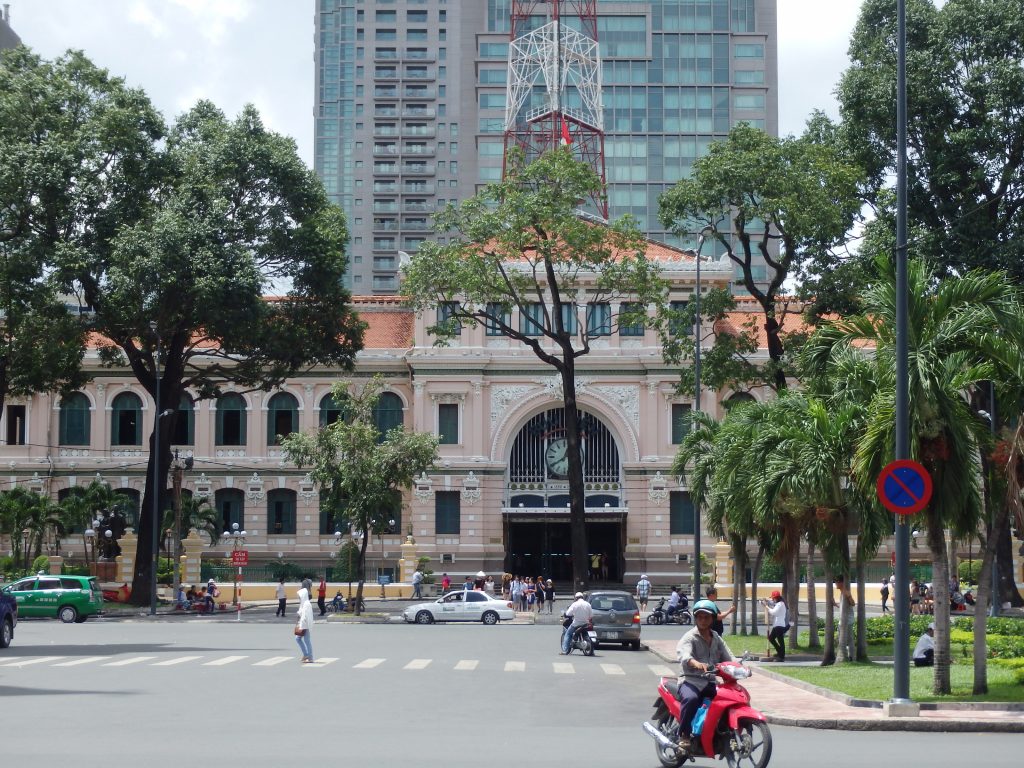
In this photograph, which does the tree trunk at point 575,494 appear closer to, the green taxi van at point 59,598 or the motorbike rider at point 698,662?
the green taxi van at point 59,598

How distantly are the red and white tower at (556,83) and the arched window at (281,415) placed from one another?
17797 mm

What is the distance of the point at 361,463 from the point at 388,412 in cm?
1798

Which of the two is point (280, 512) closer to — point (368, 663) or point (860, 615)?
point (368, 663)

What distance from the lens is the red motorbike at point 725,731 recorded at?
12562 mm

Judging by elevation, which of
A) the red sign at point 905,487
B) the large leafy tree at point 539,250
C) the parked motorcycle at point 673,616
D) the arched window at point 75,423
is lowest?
the parked motorcycle at point 673,616

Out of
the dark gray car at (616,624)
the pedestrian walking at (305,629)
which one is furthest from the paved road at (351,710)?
the dark gray car at (616,624)

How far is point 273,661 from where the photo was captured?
90.6 ft

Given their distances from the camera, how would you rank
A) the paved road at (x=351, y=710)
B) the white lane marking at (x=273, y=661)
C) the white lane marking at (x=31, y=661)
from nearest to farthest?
1. the paved road at (x=351, y=710)
2. the white lane marking at (x=31, y=661)
3. the white lane marking at (x=273, y=661)

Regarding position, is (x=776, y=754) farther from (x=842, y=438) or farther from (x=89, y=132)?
(x=89, y=132)

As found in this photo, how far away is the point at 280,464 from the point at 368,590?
9.34 meters

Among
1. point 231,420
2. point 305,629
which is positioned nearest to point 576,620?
point 305,629

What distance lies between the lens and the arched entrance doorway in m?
65.2

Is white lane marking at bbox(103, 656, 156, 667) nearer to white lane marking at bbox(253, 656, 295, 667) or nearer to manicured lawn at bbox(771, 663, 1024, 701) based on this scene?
white lane marking at bbox(253, 656, 295, 667)

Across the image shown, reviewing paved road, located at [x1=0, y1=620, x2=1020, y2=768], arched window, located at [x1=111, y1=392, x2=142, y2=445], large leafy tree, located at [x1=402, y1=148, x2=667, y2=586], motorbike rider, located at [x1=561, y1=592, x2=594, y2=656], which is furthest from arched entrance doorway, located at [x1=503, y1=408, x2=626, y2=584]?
motorbike rider, located at [x1=561, y1=592, x2=594, y2=656]
